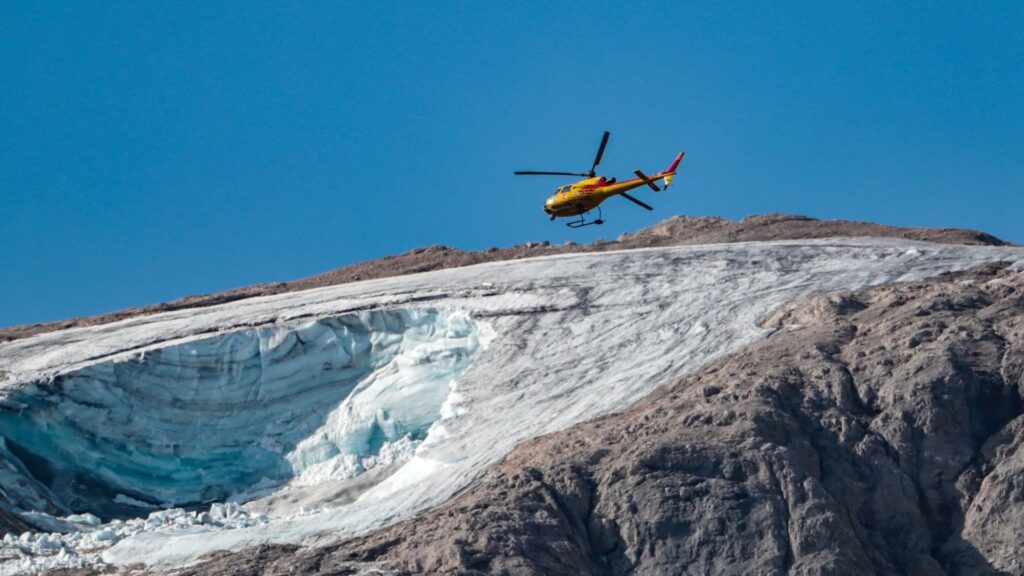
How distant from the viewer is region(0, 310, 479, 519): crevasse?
35.4m

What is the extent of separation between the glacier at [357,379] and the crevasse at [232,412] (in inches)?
1.6

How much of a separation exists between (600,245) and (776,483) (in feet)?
57.9

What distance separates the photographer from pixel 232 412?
37281mm

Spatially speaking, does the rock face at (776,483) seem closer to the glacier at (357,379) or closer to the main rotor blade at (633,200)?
the glacier at (357,379)

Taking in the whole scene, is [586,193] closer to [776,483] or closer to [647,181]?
[647,181]

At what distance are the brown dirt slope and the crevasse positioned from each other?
270 inches

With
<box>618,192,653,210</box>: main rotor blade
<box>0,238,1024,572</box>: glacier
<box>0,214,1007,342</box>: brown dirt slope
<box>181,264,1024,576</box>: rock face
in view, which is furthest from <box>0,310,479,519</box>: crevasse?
<box>618,192,653,210</box>: main rotor blade

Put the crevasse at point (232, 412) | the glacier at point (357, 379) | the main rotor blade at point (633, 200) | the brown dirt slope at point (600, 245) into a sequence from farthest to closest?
the main rotor blade at point (633, 200), the brown dirt slope at point (600, 245), the crevasse at point (232, 412), the glacier at point (357, 379)

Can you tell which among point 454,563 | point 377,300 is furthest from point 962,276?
point 454,563

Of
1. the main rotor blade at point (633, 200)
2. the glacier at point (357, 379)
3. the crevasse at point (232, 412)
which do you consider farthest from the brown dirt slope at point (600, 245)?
the crevasse at point (232, 412)

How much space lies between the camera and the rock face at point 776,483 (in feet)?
89.8

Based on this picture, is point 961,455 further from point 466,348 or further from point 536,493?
point 466,348

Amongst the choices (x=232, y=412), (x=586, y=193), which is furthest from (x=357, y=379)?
(x=586, y=193)

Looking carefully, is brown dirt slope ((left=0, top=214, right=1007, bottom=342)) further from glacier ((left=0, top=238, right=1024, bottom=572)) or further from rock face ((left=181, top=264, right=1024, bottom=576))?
rock face ((left=181, top=264, right=1024, bottom=576))
